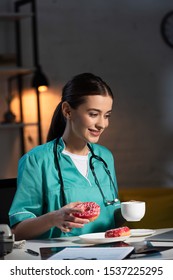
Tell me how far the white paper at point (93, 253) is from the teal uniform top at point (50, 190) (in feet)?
0.95

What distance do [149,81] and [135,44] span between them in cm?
22

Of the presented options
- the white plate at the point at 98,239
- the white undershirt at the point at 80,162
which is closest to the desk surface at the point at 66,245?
the white plate at the point at 98,239

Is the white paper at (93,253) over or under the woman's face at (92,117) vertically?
under

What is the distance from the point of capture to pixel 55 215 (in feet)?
4.61

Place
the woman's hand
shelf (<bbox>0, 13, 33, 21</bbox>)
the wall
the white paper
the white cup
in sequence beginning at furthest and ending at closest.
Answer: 1. the wall
2. shelf (<bbox>0, 13, 33, 21</bbox>)
3. the white cup
4. the woman's hand
5. the white paper

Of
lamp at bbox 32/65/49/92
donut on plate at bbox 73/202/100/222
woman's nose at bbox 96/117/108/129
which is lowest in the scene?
donut on plate at bbox 73/202/100/222

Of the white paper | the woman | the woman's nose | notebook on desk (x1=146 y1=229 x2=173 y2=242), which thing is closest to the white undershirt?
the woman

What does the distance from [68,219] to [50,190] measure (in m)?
0.22

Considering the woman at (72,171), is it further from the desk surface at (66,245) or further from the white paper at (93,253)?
the white paper at (93,253)

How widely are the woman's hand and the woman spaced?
111mm

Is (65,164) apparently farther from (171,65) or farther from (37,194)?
(171,65)

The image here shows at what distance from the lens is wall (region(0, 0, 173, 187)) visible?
3664 mm

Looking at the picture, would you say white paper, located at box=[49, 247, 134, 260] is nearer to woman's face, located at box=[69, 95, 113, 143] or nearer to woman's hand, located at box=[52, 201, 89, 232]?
woman's hand, located at box=[52, 201, 89, 232]

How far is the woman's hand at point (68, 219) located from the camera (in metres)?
1.34
